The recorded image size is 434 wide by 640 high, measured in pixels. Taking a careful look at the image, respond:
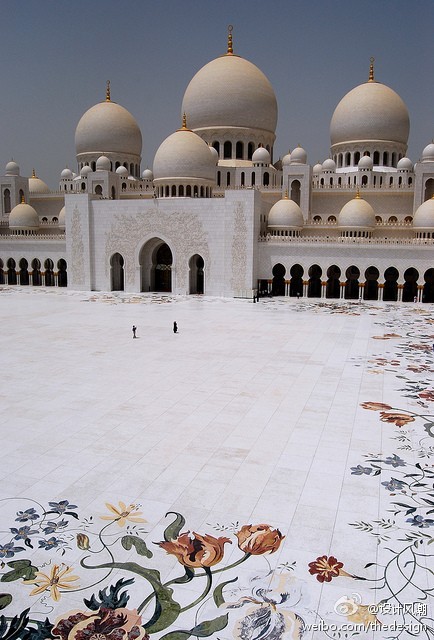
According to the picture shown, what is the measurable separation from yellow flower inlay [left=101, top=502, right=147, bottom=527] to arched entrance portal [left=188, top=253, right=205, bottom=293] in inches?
681

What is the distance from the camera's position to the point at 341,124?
86.6ft

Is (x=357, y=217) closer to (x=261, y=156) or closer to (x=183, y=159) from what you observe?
(x=261, y=156)

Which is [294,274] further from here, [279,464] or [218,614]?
[218,614]

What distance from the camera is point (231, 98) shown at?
24969 mm

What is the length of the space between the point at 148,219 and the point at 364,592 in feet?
63.9

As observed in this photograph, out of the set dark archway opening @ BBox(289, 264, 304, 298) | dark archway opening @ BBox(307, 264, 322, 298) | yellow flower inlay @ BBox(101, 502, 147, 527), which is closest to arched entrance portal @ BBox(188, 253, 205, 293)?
dark archway opening @ BBox(289, 264, 304, 298)

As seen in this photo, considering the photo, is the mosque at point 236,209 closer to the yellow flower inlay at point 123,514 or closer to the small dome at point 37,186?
the small dome at point 37,186

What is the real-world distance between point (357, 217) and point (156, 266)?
8709mm

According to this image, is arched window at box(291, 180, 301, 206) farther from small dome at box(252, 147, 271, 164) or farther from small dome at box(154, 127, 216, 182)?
small dome at box(154, 127, 216, 182)

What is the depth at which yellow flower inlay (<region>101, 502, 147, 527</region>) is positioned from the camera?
14.1 feet

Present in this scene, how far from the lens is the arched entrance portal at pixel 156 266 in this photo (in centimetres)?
2253

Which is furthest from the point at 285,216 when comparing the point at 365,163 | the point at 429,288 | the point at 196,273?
the point at 429,288

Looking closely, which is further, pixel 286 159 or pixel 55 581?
pixel 286 159

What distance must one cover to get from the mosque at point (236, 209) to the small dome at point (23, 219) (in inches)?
2.6
